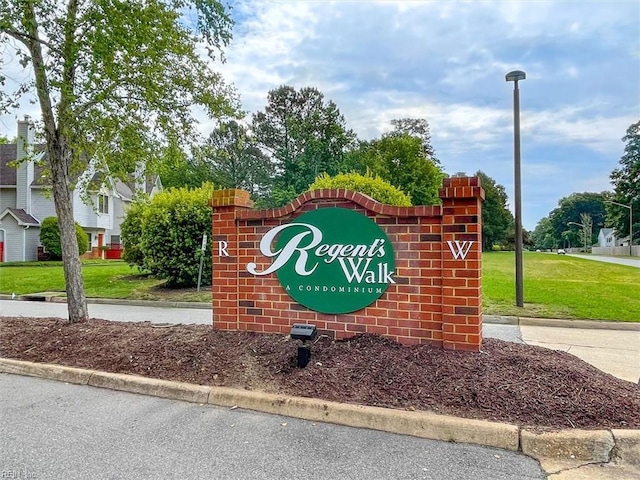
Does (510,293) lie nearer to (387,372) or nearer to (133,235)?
(387,372)

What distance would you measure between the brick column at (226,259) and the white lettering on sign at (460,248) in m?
2.50

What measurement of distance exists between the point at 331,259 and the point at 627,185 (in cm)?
6107

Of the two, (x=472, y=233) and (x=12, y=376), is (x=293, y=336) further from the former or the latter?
(x=12, y=376)

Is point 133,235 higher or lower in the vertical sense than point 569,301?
higher

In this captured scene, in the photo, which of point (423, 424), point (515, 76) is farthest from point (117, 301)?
point (515, 76)

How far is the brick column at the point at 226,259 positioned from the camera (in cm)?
516

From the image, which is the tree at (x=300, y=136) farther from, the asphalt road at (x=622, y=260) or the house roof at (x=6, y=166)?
the asphalt road at (x=622, y=260)

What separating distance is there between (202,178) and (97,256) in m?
13.1

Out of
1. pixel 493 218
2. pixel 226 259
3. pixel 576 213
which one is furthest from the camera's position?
pixel 576 213

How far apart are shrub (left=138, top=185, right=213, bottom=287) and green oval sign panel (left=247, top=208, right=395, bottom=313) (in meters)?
7.78

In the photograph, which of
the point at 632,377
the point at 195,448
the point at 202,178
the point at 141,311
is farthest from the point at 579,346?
the point at 202,178

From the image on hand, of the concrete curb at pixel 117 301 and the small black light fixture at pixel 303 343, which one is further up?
the small black light fixture at pixel 303 343

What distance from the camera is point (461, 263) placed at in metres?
4.14

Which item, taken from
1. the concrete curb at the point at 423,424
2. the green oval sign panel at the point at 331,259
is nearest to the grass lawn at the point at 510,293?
the green oval sign panel at the point at 331,259
